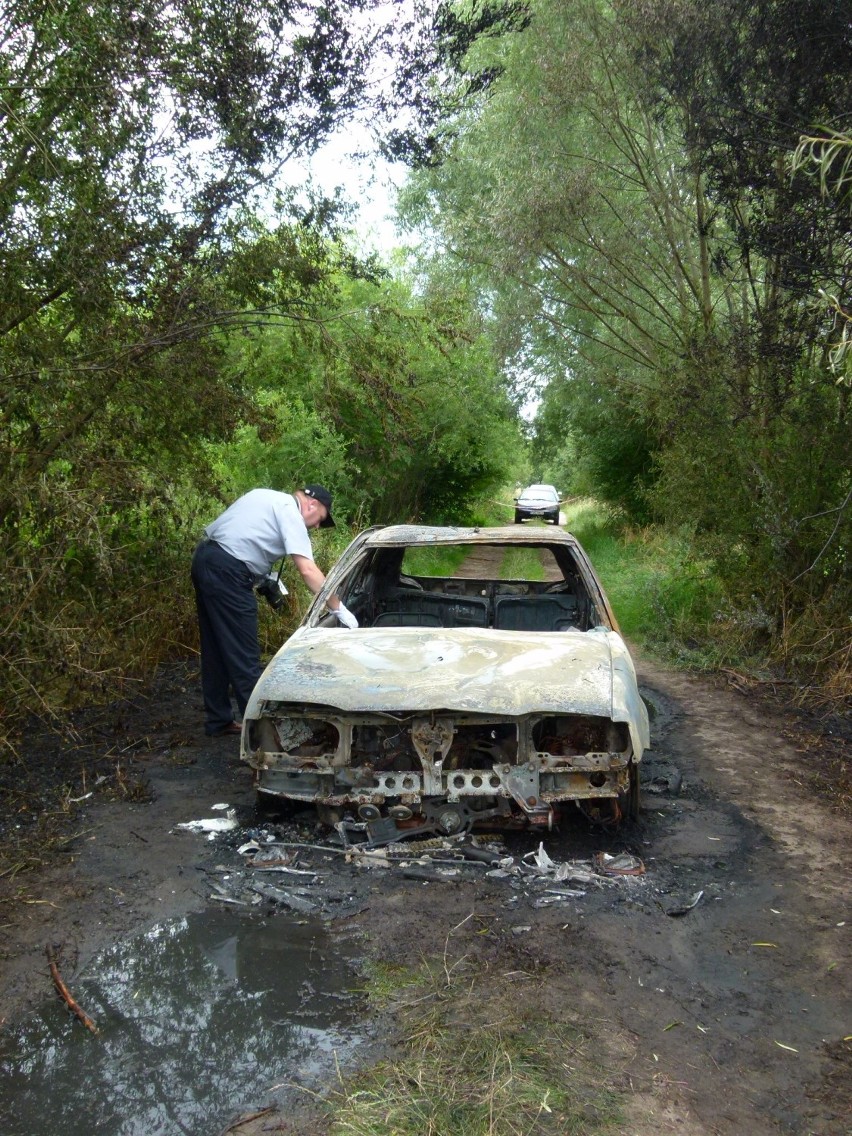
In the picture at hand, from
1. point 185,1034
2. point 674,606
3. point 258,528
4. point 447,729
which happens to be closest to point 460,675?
point 447,729

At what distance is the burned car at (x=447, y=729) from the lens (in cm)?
455

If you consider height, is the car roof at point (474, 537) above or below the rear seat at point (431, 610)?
above

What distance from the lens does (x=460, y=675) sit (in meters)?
4.73

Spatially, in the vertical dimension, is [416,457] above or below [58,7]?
below

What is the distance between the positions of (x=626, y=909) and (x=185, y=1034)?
6.48ft

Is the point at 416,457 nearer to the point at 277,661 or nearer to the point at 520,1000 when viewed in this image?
the point at 277,661

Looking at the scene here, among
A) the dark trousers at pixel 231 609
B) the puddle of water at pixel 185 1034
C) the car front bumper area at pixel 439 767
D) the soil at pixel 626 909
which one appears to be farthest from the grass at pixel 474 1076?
the dark trousers at pixel 231 609

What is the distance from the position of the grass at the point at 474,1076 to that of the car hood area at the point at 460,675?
140cm

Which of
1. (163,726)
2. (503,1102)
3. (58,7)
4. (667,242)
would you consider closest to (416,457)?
(667,242)

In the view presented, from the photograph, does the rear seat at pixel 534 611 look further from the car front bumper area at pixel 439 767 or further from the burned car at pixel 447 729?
the car front bumper area at pixel 439 767

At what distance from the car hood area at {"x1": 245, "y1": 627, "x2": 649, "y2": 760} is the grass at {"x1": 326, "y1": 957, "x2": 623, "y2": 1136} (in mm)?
1397

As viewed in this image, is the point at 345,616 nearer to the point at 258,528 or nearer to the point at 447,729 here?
the point at 258,528

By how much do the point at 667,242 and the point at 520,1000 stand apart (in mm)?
12376

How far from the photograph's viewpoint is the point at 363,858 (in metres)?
4.62
